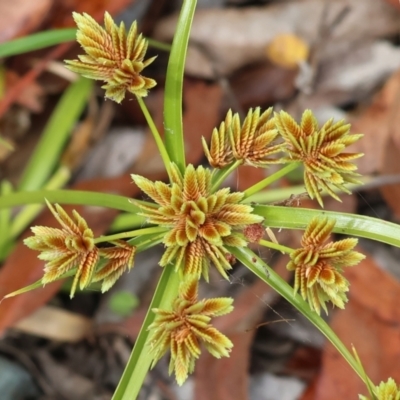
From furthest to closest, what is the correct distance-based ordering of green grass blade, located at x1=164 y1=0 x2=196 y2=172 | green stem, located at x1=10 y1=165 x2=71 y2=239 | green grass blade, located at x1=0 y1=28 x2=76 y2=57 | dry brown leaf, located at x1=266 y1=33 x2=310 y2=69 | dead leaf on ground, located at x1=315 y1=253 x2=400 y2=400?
1. dry brown leaf, located at x1=266 y1=33 x2=310 y2=69
2. green stem, located at x1=10 y1=165 x2=71 y2=239
3. dead leaf on ground, located at x1=315 y1=253 x2=400 y2=400
4. green grass blade, located at x1=0 y1=28 x2=76 y2=57
5. green grass blade, located at x1=164 y1=0 x2=196 y2=172

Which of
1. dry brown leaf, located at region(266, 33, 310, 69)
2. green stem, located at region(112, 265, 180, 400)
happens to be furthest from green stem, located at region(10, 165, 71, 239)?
green stem, located at region(112, 265, 180, 400)

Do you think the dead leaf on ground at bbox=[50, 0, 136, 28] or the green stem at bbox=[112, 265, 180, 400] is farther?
the dead leaf on ground at bbox=[50, 0, 136, 28]

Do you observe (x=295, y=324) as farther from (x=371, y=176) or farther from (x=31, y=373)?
(x=31, y=373)

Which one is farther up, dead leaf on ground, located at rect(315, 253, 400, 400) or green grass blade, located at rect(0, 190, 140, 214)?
dead leaf on ground, located at rect(315, 253, 400, 400)

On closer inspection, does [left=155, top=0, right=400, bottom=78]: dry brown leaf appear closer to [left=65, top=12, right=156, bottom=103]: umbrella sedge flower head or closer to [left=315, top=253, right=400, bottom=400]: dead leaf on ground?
[left=315, top=253, right=400, bottom=400]: dead leaf on ground

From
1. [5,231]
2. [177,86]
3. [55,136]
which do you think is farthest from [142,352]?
[55,136]

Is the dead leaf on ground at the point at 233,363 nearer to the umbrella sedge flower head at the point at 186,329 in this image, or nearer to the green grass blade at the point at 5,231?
the green grass blade at the point at 5,231

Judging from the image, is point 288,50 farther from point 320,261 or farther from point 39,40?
point 320,261

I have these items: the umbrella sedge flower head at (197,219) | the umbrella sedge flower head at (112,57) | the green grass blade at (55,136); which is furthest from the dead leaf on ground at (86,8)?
the umbrella sedge flower head at (197,219)
